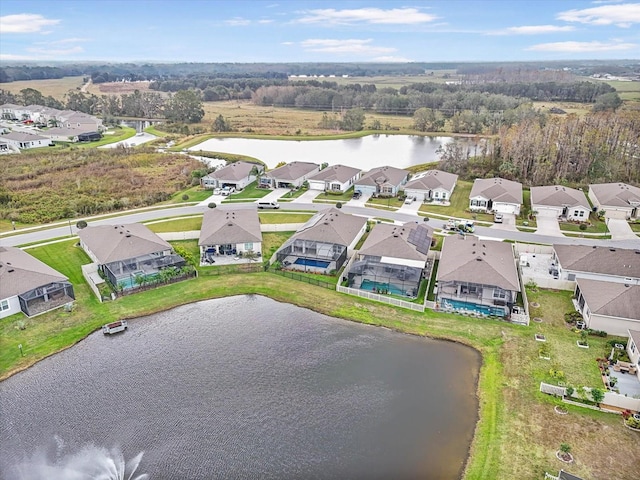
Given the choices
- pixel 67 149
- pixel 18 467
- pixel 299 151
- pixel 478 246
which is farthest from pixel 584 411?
pixel 67 149

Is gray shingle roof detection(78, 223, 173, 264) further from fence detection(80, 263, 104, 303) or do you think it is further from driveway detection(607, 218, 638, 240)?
driveway detection(607, 218, 638, 240)

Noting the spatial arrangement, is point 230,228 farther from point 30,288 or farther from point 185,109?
point 185,109

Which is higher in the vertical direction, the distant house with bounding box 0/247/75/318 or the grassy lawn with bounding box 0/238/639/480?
the distant house with bounding box 0/247/75/318

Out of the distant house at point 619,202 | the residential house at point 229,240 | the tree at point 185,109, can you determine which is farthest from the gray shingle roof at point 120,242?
the tree at point 185,109

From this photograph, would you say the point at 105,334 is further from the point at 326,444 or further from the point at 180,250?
the point at 326,444

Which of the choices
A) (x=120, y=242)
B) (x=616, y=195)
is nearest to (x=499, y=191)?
(x=616, y=195)

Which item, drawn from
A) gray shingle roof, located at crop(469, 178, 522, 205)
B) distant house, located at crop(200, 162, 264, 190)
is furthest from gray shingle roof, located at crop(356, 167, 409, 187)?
distant house, located at crop(200, 162, 264, 190)
